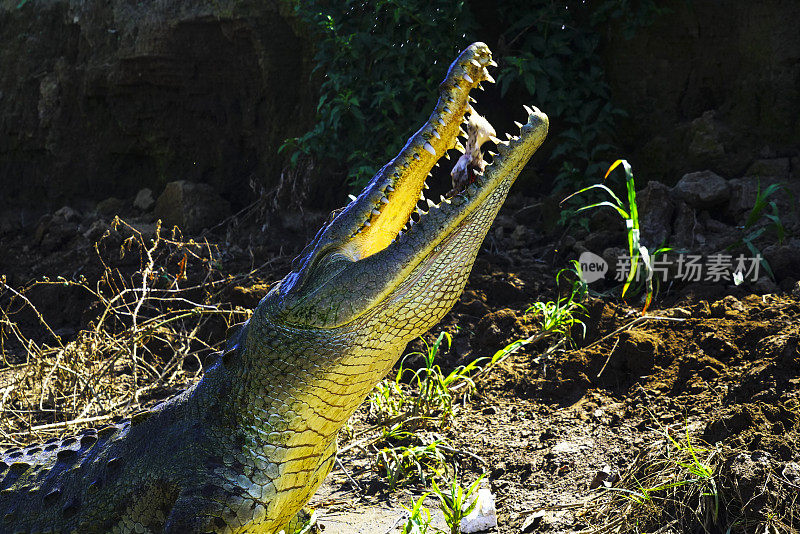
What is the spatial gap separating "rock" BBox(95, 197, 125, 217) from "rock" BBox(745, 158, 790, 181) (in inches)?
233

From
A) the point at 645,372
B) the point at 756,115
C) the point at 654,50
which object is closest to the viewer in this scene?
the point at 645,372

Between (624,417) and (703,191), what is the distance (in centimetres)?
226

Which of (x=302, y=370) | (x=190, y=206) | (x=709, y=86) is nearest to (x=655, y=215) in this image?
(x=709, y=86)

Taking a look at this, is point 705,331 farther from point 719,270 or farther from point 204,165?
point 204,165

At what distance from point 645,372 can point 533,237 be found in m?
2.08

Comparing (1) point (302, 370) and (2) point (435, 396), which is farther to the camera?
(2) point (435, 396)

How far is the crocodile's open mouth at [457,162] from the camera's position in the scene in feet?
8.03

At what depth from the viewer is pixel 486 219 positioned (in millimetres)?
2508

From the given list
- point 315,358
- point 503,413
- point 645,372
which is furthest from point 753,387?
point 315,358

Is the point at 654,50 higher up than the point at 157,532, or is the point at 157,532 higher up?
the point at 654,50

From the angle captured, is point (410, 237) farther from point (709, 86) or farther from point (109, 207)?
point (109, 207)

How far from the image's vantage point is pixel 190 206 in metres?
6.84

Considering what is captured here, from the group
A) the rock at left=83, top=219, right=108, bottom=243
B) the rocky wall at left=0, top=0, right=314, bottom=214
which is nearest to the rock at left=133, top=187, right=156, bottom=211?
the rocky wall at left=0, top=0, right=314, bottom=214

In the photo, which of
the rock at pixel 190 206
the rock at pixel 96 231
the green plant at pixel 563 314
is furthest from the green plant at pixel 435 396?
the rock at pixel 96 231
